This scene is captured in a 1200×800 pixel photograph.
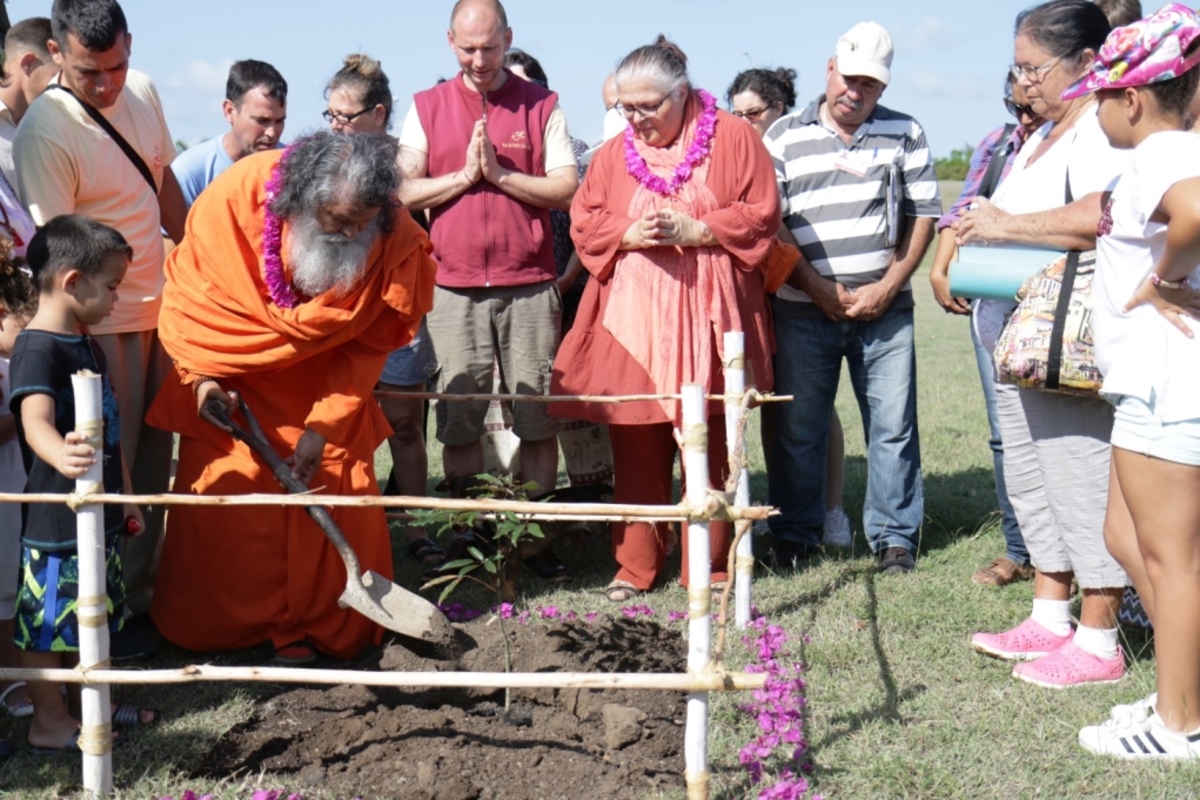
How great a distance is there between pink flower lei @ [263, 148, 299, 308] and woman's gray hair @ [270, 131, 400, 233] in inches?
1.3

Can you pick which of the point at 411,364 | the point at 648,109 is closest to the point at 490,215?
the point at 411,364

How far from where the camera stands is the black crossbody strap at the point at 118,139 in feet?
15.4

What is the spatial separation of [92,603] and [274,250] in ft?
5.78

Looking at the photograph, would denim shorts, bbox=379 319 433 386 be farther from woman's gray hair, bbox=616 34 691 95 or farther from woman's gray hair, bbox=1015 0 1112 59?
woman's gray hair, bbox=1015 0 1112 59

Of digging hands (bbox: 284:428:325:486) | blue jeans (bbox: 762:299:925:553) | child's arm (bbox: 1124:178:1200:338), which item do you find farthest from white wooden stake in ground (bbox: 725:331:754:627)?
digging hands (bbox: 284:428:325:486)

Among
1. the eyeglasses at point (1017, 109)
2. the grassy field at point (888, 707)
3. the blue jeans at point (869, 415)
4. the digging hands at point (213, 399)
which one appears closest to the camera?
the grassy field at point (888, 707)

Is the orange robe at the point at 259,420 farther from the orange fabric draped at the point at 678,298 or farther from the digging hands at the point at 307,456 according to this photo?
the orange fabric draped at the point at 678,298

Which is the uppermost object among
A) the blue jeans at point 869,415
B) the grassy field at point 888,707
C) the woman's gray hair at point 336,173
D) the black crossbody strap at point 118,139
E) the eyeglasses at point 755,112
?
the eyeglasses at point 755,112

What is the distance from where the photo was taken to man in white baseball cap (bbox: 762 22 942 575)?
5645 millimetres

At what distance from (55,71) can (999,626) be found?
4.58 meters

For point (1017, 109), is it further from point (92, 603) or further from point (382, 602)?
point (92, 603)

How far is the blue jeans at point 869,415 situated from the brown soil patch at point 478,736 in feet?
5.43

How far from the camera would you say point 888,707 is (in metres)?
4.07

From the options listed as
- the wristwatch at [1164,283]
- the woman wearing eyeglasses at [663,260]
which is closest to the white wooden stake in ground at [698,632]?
the wristwatch at [1164,283]
